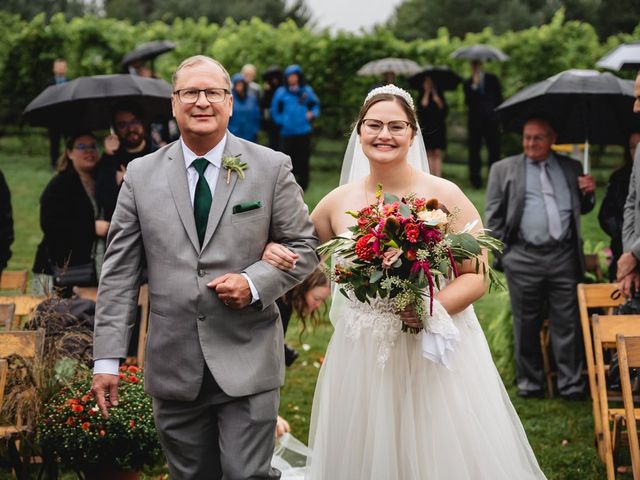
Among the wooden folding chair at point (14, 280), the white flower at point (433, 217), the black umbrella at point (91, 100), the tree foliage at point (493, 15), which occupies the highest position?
the tree foliage at point (493, 15)

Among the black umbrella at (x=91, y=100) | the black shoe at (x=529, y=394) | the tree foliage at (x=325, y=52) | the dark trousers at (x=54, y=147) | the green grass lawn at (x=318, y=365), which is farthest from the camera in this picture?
the tree foliage at (x=325, y=52)

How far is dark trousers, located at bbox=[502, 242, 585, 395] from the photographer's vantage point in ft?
28.8

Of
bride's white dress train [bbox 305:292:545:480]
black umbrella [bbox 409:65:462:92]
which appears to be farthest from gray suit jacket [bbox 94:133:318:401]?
black umbrella [bbox 409:65:462:92]

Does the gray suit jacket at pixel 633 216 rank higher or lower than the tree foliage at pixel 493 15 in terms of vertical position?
lower

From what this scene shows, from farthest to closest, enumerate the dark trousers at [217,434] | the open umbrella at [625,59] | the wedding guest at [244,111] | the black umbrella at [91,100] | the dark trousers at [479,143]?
1. the dark trousers at [479,143]
2. the wedding guest at [244,111]
3. the open umbrella at [625,59]
4. the black umbrella at [91,100]
5. the dark trousers at [217,434]

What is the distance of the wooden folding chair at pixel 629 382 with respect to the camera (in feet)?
18.4

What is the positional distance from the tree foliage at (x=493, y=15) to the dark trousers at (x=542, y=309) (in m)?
43.5

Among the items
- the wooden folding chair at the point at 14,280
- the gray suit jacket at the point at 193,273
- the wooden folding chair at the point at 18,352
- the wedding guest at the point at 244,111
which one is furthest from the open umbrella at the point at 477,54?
the gray suit jacket at the point at 193,273

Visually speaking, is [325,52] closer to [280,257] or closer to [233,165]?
[233,165]

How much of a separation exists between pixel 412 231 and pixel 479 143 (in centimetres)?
1446

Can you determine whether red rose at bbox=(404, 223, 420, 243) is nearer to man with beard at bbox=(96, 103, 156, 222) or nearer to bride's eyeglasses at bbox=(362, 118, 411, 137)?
bride's eyeglasses at bbox=(362, 118, 411, 137)

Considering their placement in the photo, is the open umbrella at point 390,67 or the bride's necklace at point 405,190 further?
the open umbrella at point 390,67

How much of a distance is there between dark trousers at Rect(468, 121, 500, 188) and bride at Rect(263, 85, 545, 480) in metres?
13.4

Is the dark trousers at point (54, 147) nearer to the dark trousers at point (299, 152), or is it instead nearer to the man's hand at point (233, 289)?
the dark trousers at point (299, 152)
